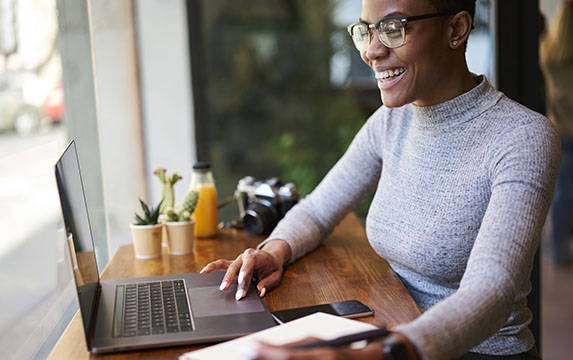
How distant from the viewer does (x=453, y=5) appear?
1265 millimetres

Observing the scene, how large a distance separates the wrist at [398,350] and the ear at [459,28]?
712mm

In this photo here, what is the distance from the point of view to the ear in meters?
1.28

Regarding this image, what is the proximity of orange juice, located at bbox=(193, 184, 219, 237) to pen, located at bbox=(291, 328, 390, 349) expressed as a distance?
0.92 m

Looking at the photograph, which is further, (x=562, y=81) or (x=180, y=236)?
(x=562, y=81)

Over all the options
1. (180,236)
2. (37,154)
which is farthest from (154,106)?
(180,236)

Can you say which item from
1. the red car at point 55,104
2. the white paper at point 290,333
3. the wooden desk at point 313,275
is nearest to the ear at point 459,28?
the wooden desk at point 313,275

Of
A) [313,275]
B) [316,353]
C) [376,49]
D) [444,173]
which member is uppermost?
[376,49]

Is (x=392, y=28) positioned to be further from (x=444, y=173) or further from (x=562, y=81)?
(x=562, y=81)

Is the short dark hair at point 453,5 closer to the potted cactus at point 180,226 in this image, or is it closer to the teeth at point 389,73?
the teeth at point 389,73

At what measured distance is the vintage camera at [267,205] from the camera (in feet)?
5.79

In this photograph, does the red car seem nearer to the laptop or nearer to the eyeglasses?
the laptop

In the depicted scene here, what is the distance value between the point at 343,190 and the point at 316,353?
0.85 meters

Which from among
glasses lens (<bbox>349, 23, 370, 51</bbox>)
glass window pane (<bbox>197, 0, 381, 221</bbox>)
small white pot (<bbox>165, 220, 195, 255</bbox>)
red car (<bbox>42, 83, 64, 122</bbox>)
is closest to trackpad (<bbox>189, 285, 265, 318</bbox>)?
small white pot (<bbox>165, 220, 195, 255</bbox>)

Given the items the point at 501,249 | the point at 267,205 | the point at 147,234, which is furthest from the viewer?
the point at 267,205
